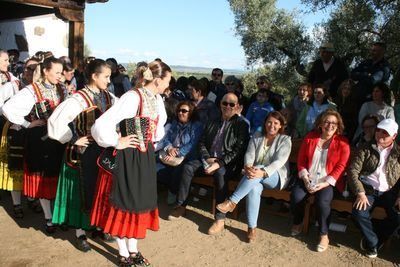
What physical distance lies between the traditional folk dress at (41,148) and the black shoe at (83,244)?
0.59 meters

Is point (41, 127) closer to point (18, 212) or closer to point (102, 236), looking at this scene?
point (18, 212)

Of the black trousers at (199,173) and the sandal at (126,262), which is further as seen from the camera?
the black trousers at (199,173)

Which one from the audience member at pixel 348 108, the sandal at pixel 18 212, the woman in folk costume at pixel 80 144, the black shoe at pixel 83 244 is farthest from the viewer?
the audience member at pixel 348 108

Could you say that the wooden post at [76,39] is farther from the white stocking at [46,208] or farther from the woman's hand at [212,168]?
the woman's hand at [212,168]

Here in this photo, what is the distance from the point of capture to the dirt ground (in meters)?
3.78

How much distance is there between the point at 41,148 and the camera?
4.15 meters

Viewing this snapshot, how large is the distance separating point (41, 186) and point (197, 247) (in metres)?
1.81

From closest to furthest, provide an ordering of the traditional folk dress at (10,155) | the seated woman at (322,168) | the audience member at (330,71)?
the seated woman at (322,168) → the traditional folk dress at (10,155) → the audience member at (330,71)

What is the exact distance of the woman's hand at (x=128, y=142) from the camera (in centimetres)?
317

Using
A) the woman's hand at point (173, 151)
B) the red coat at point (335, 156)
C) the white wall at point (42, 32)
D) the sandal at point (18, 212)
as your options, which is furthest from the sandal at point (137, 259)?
the white wall at point (42, 32)

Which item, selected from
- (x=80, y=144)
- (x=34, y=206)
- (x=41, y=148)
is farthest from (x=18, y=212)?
(x=80, y=144)

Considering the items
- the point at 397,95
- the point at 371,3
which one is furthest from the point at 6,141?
the point at 371,3

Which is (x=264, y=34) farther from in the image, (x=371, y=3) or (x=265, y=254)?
(x=265, y=254)

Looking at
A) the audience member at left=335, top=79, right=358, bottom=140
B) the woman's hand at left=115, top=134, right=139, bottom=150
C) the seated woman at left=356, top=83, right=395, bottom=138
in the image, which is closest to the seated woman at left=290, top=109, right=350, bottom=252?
the seated woman at left=356, top=83, right=395, bottom=138
